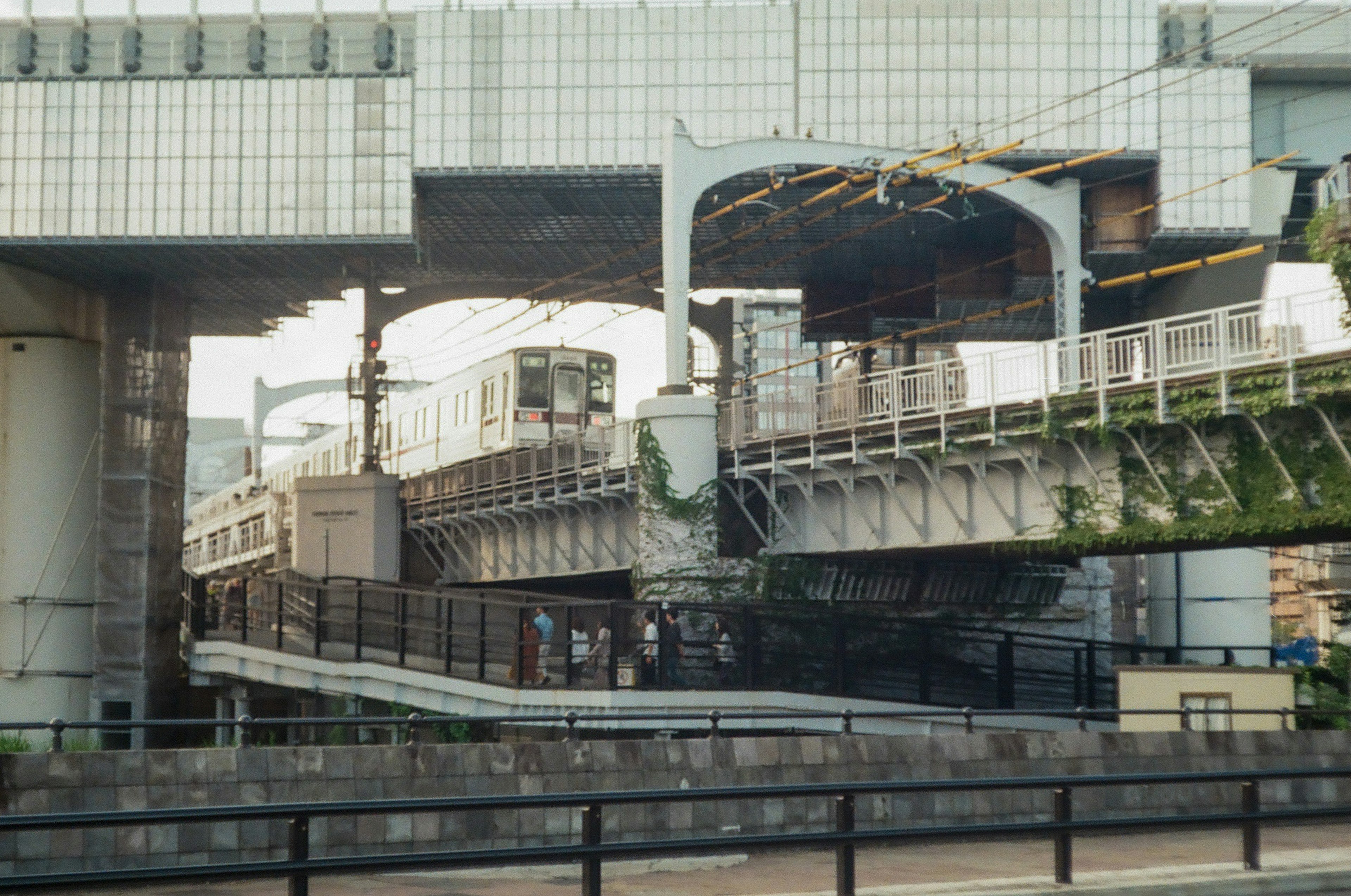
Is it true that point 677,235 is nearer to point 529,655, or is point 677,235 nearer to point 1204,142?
point 529,655

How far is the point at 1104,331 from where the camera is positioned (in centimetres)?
2759

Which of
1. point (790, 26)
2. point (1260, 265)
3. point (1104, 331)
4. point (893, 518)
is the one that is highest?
point (790, 26)

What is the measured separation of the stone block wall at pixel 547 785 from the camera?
16.5 meters

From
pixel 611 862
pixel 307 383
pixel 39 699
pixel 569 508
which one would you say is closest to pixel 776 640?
pixel 569 508

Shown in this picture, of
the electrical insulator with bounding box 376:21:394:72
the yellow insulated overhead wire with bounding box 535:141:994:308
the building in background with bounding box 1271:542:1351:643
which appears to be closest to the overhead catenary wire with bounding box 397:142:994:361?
the yellow insulated overhead wire with bounding box 535:141:994:308

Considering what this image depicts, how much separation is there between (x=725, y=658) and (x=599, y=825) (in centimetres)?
2049

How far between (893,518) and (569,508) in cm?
1304

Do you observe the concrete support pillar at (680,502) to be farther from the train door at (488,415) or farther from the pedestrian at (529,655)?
the train door at (488,415)

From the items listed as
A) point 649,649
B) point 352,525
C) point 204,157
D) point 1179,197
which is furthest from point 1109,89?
point 352,525

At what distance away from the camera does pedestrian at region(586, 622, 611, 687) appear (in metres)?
29.0

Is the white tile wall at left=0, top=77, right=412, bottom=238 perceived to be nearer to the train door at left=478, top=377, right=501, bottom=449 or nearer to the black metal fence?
the train door at left=478, top=377, right=501, bottom=449

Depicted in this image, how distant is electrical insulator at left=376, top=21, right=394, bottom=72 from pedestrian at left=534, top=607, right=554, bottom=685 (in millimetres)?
19910

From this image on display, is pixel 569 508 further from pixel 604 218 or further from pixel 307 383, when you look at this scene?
pixel 307 383

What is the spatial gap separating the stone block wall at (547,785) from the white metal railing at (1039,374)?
281 inches
